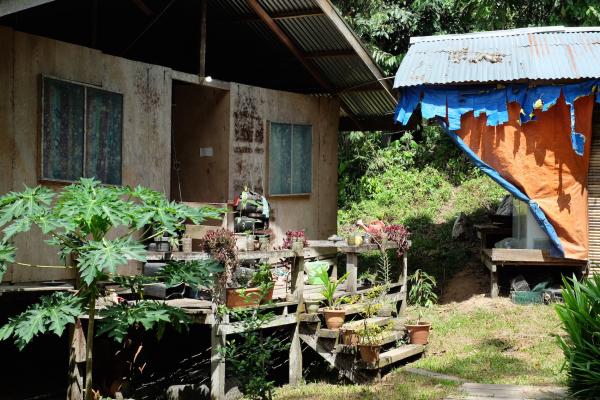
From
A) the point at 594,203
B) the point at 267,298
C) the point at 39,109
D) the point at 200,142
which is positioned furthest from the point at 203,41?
the point at 594,203

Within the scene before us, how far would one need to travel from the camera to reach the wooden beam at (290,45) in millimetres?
11141

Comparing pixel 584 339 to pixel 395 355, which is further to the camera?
pixel 395 355

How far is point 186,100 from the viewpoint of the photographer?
11.6m

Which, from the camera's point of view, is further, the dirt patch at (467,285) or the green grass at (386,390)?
the dirt patch at (467,285)

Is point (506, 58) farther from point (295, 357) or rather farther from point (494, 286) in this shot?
point (295, 357)

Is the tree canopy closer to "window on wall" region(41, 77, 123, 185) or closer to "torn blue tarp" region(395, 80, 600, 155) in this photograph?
"torn blue tarp" region(395, 80, 600, 155)

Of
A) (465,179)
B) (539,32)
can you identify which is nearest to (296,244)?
(539,32)

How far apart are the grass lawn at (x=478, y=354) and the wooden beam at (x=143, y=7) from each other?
579 cm

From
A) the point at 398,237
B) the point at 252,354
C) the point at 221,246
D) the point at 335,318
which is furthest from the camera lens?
the point at 398,237

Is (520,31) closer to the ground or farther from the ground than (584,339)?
farther from the ground

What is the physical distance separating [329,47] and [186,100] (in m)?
2.36

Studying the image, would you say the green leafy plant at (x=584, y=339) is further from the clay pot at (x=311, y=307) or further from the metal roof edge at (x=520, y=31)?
the metal roof edge at (x=520, y=31)

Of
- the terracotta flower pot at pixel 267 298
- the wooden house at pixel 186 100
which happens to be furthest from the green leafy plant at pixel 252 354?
the wooden house at pixel 186 100

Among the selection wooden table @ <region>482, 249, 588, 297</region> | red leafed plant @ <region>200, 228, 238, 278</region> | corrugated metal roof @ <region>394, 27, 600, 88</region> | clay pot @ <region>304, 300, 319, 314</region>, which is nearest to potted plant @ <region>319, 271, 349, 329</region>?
clay pot @ <region>304, 300, 319, 314</region>
